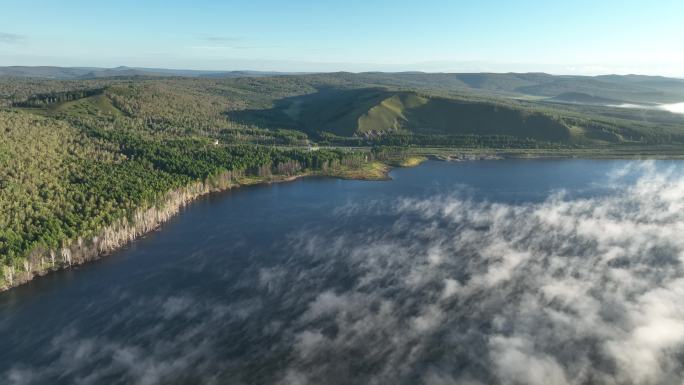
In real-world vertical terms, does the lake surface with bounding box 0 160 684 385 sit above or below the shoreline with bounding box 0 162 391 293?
below

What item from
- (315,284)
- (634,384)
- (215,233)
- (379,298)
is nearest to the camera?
(634,384)

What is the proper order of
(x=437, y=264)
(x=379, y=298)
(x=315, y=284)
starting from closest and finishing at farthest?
(x=379, y=298) < (x=315, y=284) < (x=437, y=264)

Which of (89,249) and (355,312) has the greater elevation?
(89,249)

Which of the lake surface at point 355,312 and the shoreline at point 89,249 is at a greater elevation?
the shoreline at point 89,249

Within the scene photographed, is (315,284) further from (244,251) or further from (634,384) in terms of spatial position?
(634,384)

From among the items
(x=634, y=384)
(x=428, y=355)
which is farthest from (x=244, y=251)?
(x=634, y=384)

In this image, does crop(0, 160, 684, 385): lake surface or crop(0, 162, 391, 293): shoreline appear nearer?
crop(0, 160, 684, 385): lake surface

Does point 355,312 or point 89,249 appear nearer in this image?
point 355,312

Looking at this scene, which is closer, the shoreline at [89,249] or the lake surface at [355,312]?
the lake surface at [355,312]
